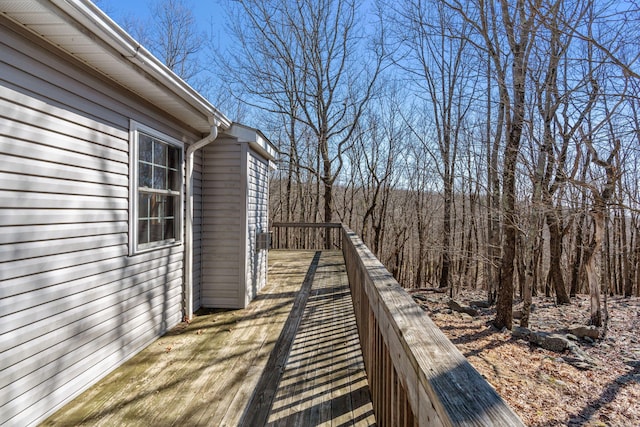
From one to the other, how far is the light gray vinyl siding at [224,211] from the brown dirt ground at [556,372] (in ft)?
13.4

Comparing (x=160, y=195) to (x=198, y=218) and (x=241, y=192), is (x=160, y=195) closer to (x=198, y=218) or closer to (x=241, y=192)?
(x=198, y=218)

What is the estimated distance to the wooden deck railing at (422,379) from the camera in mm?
793

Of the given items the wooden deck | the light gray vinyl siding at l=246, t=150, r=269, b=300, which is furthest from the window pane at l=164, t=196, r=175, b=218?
the wooden deck

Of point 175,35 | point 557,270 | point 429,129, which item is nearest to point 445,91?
point 429,129

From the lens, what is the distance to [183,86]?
3.31 meters

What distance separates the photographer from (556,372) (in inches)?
214

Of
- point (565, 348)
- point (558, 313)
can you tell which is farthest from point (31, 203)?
point (558, 313)

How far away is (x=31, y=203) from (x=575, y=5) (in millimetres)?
7584

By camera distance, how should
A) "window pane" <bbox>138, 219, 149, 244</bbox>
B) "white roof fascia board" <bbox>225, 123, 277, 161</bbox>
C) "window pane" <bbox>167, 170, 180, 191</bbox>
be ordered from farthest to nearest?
"white roof fascia board" <bbox>225, 123, 277, 161</bbox>, "window pane" <bbox>167, 170, 180, 191</bbox>, "window pane" <bbox>138, 219, 149, 244</bbox>

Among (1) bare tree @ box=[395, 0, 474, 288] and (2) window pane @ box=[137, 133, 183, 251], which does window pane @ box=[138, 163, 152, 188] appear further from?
(1) bare tree @ box=[395, 0, 474, 288]

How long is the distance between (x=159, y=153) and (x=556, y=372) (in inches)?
260

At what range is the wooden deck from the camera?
2344mm

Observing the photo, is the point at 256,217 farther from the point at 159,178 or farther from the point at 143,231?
the point at 143,231

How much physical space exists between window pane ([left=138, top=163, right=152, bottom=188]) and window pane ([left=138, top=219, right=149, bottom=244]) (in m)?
0.38
